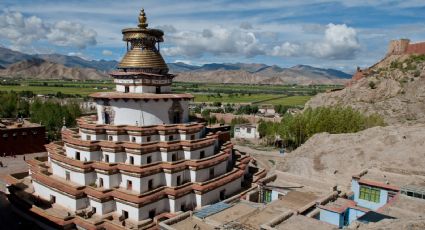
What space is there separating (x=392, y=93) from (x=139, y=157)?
67610 mm

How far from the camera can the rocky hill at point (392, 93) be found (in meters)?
64.5

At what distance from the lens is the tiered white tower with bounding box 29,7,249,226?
25.9 meters

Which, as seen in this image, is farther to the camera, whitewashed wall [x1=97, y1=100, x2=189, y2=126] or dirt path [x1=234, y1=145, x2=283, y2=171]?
dirt path [x1=234, y1=145, x2=283, y2=171]

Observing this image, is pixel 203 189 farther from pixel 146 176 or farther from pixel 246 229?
pixel 246 229

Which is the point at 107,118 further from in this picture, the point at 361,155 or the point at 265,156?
the point at 265,156

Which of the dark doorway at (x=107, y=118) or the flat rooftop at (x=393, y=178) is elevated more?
the dark doorway at (x=107, y=118)

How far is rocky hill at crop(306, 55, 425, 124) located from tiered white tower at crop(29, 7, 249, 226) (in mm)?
44199

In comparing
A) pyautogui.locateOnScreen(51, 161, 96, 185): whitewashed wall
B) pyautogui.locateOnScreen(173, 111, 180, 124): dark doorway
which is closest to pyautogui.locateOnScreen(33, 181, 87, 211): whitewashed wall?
pyautogui.locateOnScreen(51, 161, 96, 185): whitewashed wall

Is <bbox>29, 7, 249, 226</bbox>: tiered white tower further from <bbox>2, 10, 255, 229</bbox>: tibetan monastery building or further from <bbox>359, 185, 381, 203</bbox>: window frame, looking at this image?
<bbox>359, 185, 381, 203</bbox>: window frame

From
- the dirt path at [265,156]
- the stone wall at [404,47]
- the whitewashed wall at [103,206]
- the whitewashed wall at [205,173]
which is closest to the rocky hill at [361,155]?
the whitewashed wall at [205,173]

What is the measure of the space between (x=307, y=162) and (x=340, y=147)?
12.6 feet

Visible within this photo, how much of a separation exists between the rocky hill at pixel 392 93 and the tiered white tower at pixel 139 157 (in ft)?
145

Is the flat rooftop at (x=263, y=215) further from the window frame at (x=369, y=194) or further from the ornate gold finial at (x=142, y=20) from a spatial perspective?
the ornate gold finial at (x=142, y=20)

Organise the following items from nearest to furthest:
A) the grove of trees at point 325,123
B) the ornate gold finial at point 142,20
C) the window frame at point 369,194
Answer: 1. the window frame at point 369,194
2. the ornate gold finial at point 142,20
3. the grove of trees at point 325,123
